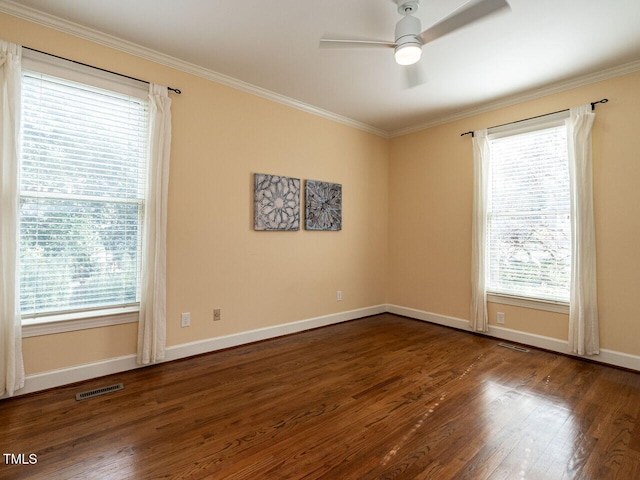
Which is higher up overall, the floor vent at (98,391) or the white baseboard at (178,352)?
the white baseboard at (178,352)

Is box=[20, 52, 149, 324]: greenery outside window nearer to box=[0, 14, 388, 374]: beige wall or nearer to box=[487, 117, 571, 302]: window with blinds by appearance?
box=[0, 14, 388, 374]: beige wall

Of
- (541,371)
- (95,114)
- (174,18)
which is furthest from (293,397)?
(174,18)

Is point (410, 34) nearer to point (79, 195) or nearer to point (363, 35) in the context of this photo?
point (363, 35)

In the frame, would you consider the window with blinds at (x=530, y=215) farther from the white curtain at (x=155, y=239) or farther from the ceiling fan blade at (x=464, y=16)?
the white curtain at (x=155, y=239)

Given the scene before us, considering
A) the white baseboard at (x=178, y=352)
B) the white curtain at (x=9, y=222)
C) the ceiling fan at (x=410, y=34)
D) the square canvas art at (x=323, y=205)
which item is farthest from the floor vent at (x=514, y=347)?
the white curtain at (x=9, y=222)

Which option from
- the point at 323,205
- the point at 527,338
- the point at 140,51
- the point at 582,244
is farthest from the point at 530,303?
the point at 140,51

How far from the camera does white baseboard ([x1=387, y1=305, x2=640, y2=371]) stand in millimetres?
3053

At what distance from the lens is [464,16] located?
77.1 inches

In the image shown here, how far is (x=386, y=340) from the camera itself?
12.5 ft

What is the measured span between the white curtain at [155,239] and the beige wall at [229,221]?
0.13m

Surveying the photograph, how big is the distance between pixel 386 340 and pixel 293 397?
65.5 inches

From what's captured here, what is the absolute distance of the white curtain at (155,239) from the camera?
9.35ft

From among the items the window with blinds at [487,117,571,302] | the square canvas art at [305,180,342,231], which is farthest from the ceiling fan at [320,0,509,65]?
the window with blinds at [487,117,571,302]

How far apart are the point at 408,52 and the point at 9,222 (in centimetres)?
295
